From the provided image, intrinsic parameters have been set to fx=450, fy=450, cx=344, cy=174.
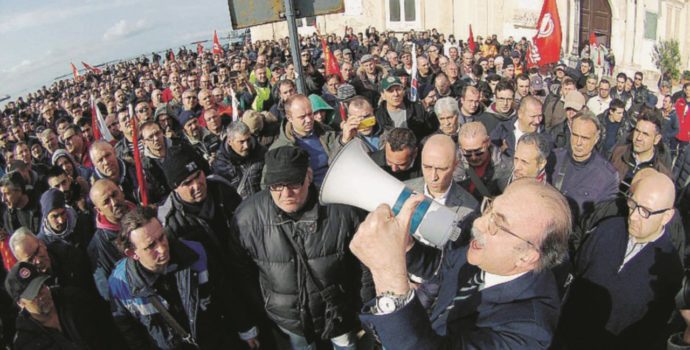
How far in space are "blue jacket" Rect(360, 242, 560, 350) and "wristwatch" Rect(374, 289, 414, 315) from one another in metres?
0.02

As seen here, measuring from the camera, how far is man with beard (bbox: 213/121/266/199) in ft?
13.0

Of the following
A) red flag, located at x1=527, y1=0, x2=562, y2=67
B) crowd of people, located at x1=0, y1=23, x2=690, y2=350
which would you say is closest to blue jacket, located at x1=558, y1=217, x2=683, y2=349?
crowd of people, located at x1=0, y1=23, x2=690, y2=350

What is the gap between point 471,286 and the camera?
5.59ft

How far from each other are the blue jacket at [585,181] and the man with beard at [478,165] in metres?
0.40

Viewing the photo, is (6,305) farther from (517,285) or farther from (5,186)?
(517,285)

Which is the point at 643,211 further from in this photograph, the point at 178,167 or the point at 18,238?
the point at 18,238

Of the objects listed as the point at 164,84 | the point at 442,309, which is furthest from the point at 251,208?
the point at 164,84

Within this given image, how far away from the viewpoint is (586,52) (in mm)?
16438

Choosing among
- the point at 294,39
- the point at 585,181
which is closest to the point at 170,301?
the point at 294,39

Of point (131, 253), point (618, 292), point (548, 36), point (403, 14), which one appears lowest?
point (618, 292)

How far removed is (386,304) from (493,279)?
18.0 inches

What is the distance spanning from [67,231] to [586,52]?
17.7m

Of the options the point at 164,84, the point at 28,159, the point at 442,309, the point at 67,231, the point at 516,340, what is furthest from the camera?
the point at 164,84

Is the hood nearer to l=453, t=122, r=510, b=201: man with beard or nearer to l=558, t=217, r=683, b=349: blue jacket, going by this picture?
l=453, t=122, r=510, b=201: man with beard
